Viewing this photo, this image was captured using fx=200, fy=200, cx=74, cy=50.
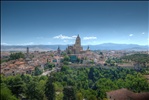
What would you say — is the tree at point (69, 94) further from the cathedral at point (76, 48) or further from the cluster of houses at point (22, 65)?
the cathedral at point (76, 48)

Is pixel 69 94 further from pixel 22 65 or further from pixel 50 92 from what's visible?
pixel 22 65

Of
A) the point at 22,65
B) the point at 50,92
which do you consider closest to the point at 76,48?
the point at 22,65

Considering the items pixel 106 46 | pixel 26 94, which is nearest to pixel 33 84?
pixel 26 94

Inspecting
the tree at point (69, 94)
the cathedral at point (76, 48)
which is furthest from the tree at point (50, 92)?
the cathedral at point (76, 48)

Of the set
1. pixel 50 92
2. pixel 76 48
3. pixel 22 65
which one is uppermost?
pixel 76 48

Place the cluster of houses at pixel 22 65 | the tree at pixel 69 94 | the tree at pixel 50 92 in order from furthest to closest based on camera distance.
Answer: the cluster of houses at pixel 22 65
the tree at pixel 50 92
the tree at pixel 69 94

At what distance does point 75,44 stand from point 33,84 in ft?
40.0

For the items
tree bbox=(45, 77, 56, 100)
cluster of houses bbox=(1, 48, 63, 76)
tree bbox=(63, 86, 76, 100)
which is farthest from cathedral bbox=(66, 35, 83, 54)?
tree bbox=(63, 86, 76, 100)

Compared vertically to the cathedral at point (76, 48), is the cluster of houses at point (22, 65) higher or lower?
lower

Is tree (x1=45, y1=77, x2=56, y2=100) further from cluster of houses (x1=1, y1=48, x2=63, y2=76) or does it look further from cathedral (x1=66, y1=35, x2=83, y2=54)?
cathedral (x1=66, y1=35, x2=83, y2=54)

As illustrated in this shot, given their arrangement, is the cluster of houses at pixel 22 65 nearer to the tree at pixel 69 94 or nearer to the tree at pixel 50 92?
the tree at pixel 50 92

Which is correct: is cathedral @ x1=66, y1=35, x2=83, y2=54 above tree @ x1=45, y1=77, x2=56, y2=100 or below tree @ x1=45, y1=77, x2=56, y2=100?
above

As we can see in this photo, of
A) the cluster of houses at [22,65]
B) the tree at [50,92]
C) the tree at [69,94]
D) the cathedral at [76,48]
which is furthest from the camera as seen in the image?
the cathedral at [76,48]

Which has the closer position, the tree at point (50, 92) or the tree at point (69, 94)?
the tree at point (69, 94)
